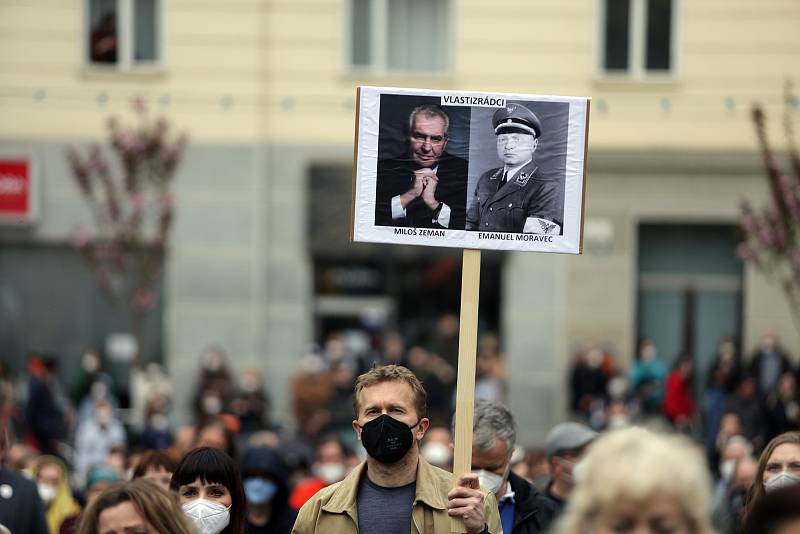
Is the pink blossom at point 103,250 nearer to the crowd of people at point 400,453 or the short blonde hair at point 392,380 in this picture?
the crowd of people at point 400,453

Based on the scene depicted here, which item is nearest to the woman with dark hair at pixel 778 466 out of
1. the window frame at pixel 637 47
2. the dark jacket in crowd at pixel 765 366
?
the dark jacket in crowd at pixel 765 366

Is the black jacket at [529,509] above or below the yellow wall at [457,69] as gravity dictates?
below

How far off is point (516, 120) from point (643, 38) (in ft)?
52.5

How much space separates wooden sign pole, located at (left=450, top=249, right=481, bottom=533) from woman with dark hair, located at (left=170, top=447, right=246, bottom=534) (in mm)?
975

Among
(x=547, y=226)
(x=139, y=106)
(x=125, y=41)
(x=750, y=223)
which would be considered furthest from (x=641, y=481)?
(x=125, y=41)

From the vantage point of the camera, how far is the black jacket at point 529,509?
620 cm

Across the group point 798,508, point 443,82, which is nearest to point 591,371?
point 443,82

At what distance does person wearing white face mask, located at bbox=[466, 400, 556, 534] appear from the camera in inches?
244

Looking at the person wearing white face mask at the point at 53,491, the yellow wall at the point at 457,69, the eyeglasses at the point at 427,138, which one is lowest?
the person wearing white face mask at the point at 53,491

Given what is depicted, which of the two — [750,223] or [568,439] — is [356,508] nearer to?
[568,439]

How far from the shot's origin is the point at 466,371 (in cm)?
534

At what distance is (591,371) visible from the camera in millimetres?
19594

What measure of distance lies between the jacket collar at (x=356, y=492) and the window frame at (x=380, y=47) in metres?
16.0

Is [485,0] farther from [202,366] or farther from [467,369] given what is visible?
[467,369]
